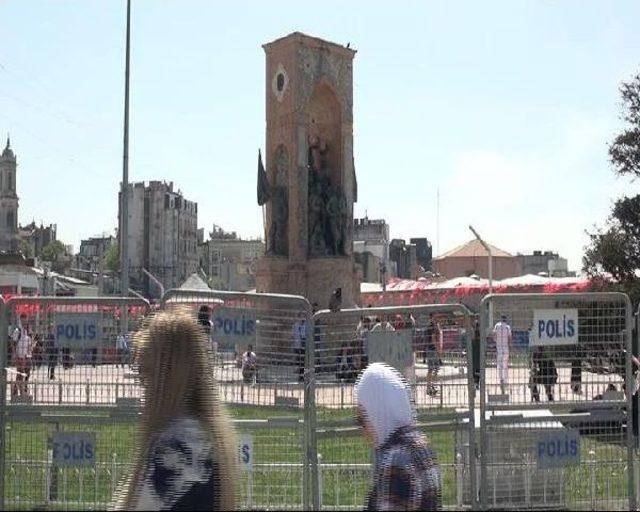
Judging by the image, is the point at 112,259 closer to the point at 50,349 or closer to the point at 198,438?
the point at 50,349

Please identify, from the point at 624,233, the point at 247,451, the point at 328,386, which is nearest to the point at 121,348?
the point at 247,451

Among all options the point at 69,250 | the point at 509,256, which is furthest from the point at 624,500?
the point at 69,250

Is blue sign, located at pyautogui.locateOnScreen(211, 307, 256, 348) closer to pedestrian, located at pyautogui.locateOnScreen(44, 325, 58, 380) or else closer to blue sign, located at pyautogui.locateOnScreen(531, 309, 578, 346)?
pedestrian, located at pyautogui.locateOnScreen(44, 325, 58, 380)

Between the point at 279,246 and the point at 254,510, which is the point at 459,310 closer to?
the point at 254,510

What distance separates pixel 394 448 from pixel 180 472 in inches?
35.4

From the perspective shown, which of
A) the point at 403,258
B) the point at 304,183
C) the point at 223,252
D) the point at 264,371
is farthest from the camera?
the point at 223,252

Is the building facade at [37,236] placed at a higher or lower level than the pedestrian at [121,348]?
higher

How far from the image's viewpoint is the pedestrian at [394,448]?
3.83 m

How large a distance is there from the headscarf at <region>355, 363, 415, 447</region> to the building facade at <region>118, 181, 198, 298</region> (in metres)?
125

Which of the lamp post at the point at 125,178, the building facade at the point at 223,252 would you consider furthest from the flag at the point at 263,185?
the building facade at the point at 223,252

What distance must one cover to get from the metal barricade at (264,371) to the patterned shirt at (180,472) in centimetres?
384

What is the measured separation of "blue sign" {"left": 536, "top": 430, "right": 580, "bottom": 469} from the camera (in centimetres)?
800

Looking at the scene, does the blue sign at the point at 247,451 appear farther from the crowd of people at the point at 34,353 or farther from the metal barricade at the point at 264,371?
the crowd of people at the point at 34,353

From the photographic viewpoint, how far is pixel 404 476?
3.82 metres
